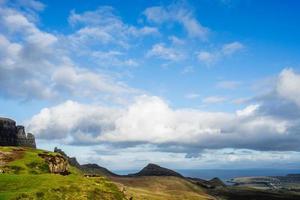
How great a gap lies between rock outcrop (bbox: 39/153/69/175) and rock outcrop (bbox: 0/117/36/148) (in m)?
86.0

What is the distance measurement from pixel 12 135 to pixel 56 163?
96.8 m

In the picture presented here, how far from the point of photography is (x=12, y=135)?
18862 cm

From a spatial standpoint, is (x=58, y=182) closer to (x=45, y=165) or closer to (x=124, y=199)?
(x=124, y=199)

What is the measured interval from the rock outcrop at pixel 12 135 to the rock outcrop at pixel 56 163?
86.0 m

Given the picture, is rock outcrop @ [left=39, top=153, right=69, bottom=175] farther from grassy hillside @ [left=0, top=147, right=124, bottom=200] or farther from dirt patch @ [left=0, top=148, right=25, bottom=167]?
grassy hillside @ [left=0, top=147, right=124, bottom=200]

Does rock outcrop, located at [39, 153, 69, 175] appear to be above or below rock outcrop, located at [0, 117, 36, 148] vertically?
below

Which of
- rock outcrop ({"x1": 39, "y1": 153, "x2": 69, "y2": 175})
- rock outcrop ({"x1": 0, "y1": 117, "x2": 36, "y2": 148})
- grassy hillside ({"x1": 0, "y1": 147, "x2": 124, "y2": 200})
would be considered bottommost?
grassy hillside ({"x1": 0, "y1": 147, "x2": 124, "y2": 200})

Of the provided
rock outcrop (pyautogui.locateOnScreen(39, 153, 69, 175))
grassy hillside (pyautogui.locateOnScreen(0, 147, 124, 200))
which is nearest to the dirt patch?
grassy hillside (pyautogui.locateOnScreen(0, 147, 124, 200))

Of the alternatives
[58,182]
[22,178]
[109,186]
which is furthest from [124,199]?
[22,178]

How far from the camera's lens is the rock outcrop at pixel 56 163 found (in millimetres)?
96188

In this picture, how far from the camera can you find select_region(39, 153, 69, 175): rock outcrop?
3787 inches

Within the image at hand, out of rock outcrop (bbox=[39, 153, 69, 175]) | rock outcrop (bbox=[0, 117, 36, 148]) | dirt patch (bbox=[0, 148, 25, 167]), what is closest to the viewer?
dirt patch (bbox=[0, 148, 25, 167])

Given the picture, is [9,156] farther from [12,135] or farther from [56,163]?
[12,135]

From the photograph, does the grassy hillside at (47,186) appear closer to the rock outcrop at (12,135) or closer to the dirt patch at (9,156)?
the dirt patch at (9,156)
